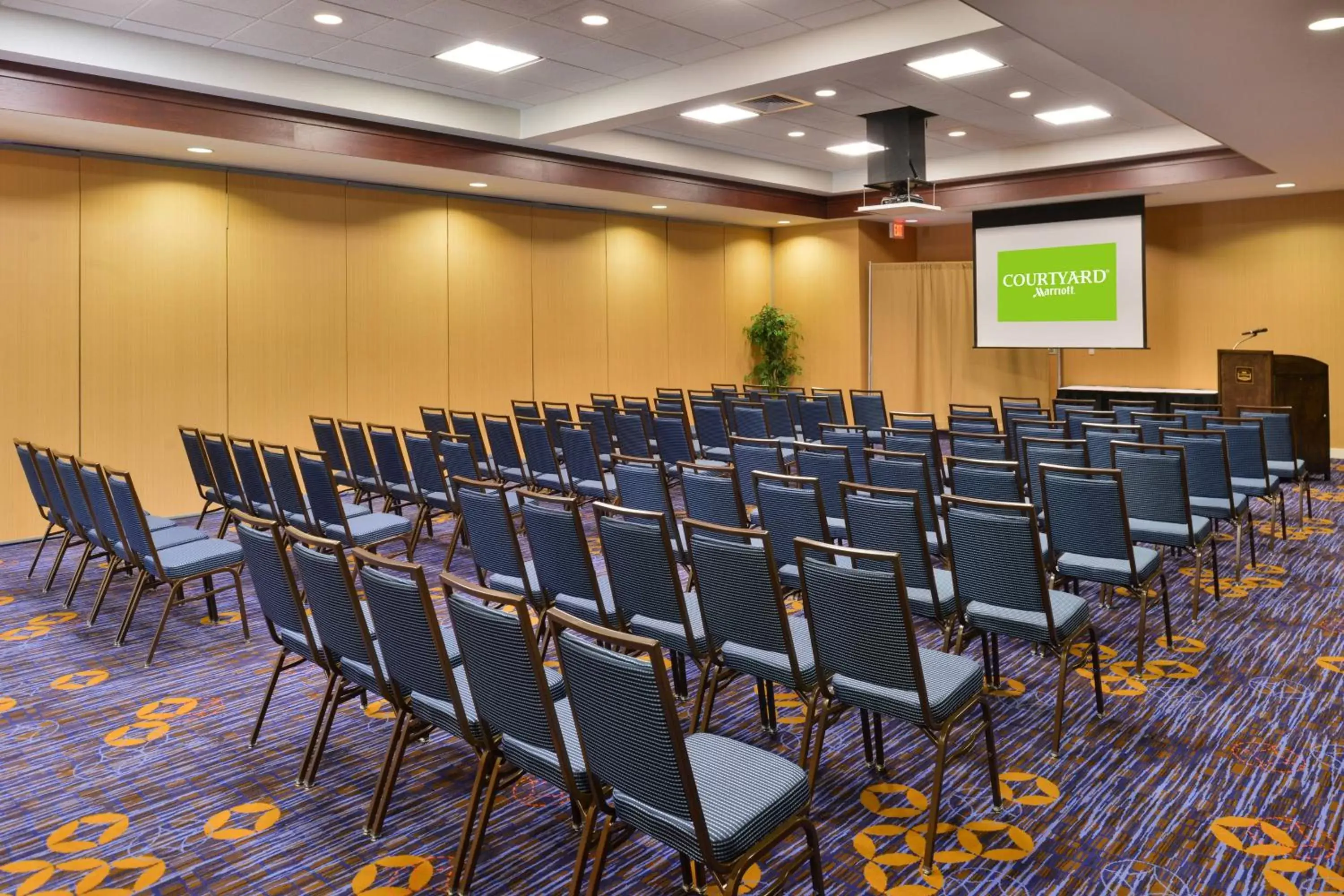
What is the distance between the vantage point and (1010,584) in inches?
147

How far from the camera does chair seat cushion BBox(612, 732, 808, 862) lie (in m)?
2.26

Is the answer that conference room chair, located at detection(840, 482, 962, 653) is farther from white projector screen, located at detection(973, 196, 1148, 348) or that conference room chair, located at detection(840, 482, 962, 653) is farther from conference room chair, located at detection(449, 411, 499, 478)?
white projector screen, located at detection(973, 196, 1148, 348)

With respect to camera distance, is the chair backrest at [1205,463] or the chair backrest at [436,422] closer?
the chair backrest at [1205,463]

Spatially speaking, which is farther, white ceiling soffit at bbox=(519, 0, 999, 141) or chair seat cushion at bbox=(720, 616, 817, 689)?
white ceiling soffit at bbox=(519, 0, 999, 141)

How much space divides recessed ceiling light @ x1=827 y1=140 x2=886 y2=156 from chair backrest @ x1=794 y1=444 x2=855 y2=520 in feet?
21.3

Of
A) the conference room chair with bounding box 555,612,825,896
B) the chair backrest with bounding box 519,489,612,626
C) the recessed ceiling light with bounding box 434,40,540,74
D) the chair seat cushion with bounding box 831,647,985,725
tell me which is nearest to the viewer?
the conference room chair with bounding box 555,612,825,896

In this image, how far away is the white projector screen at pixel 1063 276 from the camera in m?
12.3

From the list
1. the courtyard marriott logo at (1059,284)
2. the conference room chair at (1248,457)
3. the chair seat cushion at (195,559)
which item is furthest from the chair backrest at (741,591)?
the courtyard marriott logo at (1059,284)

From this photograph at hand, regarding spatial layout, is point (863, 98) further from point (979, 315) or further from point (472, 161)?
point (979, 315)

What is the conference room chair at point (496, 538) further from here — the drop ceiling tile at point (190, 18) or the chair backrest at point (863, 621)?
the drop ceiling tile at point (190, 18)

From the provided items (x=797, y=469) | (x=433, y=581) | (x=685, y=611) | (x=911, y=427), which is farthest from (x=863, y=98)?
(x=685, y=611)

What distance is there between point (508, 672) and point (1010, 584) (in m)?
2.16

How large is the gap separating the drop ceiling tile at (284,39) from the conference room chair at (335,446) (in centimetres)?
288

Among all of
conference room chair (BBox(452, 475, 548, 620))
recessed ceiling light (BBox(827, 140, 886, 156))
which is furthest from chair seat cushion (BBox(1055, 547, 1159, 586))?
recessed ceiling light (BBox(827, 140, 886, 156))
